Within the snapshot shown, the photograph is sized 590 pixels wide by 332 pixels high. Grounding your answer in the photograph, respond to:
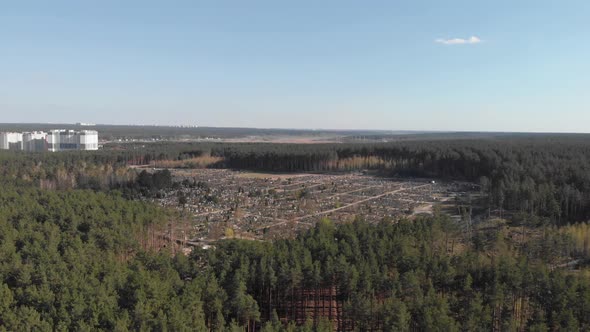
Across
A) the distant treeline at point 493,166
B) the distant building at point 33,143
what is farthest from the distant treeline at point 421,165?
the distant building at point 33,143

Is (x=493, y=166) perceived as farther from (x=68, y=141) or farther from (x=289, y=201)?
(x=68, y=141)

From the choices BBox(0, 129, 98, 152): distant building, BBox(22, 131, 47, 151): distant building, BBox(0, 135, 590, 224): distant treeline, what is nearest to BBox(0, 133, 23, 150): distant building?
BBox(0, 129, 98, 152): distant building

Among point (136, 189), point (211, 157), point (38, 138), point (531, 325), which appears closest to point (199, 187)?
point (136, 189)

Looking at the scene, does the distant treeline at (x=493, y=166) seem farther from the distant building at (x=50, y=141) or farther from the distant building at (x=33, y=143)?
the distant building at (x=33, y=143)

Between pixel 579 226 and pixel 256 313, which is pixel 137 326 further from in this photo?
pixel 579 226

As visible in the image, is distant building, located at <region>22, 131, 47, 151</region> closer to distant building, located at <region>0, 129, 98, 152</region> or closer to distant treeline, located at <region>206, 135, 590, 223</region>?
distant building, located at <region>0, 129, 98, 152</region>
